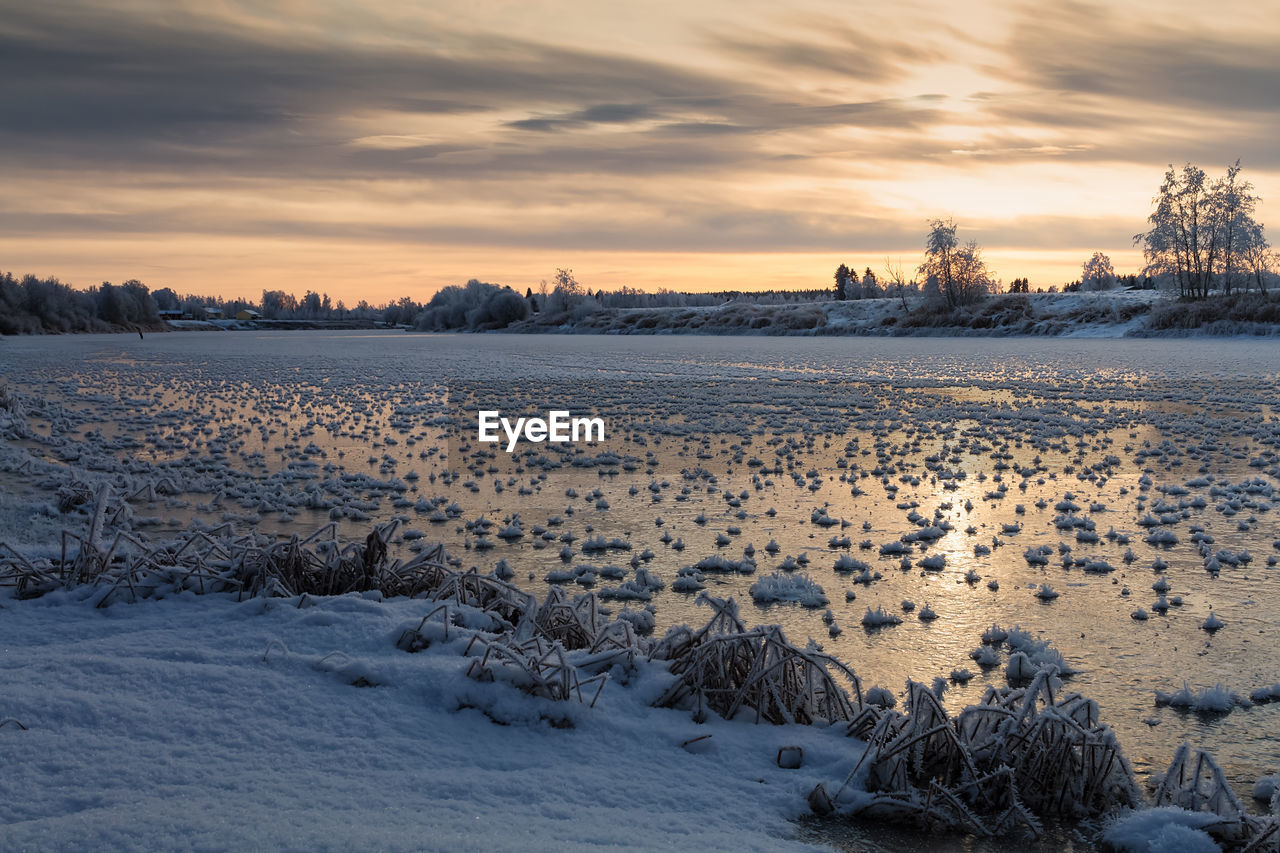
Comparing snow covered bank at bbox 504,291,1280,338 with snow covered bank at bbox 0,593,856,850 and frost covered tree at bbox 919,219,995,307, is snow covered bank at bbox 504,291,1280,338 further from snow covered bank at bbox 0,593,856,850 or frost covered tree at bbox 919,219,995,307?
snow covered bank at bbox 0,593,856,850

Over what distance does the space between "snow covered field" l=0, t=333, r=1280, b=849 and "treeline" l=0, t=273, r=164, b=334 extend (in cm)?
12247

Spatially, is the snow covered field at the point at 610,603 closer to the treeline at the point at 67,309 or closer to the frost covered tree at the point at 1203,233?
the frost covered tree at the point at 1203,233

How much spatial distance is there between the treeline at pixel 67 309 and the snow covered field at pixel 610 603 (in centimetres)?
12247

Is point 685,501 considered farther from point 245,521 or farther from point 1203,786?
point 1203,786

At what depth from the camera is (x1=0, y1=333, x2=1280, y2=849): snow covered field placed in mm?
3828

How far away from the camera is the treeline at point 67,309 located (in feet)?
401

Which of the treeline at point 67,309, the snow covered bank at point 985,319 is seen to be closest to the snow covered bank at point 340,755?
the snow covered bank at point 985,319

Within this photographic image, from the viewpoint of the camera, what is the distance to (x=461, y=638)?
5.43 meters

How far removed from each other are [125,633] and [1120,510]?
412 inches

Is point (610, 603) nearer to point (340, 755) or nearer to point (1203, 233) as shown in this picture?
point (340, 755)

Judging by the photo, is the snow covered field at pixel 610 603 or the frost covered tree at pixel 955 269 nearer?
the snow covered field at pixel 610 603

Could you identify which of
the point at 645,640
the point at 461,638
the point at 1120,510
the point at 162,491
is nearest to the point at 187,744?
the point at 461,638

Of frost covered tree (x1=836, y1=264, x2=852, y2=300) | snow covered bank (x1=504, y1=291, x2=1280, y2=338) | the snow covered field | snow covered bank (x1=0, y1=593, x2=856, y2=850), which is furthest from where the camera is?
frost covered tree (x1=836, y1=264, x2=852, y2=300)

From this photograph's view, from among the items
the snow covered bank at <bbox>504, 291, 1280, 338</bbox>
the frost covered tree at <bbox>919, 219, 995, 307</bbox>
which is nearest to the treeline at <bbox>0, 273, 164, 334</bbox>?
the snow covered bank at <bbox>504, 291, 1280, 338</bbox>
